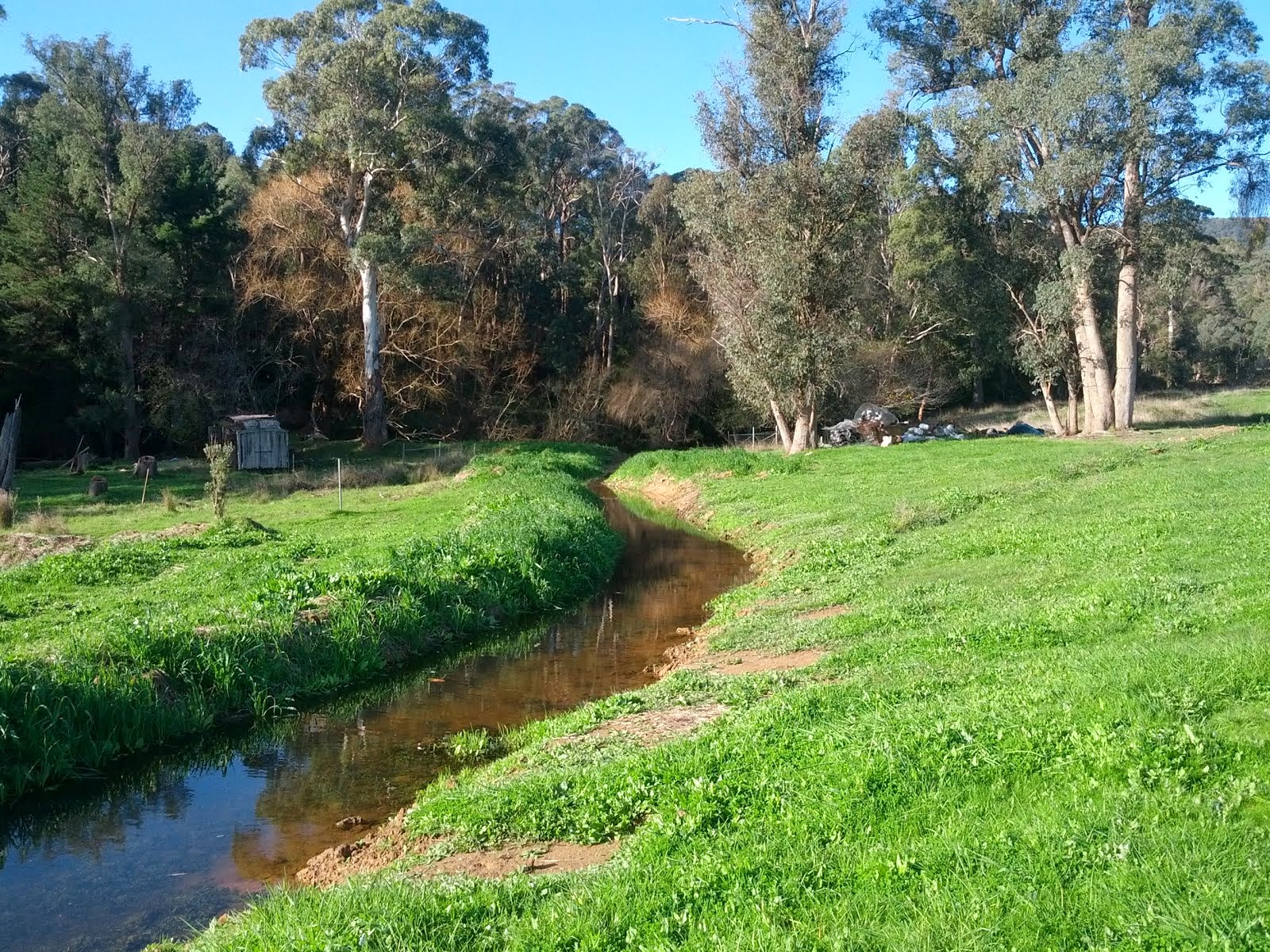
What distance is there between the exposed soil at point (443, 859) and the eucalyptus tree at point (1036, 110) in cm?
3240

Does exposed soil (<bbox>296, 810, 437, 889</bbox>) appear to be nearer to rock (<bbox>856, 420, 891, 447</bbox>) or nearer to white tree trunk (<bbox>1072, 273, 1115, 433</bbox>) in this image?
white tree trunk (<bbox>1072, 273, 1115, 433</bbox>)

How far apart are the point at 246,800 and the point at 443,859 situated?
3.24 m

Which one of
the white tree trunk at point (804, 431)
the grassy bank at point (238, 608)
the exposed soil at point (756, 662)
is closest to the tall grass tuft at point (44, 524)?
the grassy bank at point (238, 608)

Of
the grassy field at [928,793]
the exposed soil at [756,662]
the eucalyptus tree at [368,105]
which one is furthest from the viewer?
the eucalyptus tree at [368,105]

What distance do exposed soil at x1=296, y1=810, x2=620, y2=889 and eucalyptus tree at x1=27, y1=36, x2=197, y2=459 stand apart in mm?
38876

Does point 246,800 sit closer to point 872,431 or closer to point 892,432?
point 872,431

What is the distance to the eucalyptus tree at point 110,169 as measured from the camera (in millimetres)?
40906

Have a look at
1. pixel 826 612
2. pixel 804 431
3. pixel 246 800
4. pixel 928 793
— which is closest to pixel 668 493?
pixel 804 431

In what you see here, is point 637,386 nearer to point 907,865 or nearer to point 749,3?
point 749,3

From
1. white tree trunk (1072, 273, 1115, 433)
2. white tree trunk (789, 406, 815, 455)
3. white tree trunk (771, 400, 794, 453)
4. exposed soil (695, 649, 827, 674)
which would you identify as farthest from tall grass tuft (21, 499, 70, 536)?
white tree trunk (1072, 273, 1115, 433)

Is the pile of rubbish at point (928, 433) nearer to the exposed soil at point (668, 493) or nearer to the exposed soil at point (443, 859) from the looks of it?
the exposed soil at point (668, 493)

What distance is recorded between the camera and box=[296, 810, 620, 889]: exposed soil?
696cm

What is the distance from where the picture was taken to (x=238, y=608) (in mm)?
13320

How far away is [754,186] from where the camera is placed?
1442 inches
